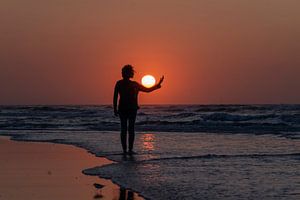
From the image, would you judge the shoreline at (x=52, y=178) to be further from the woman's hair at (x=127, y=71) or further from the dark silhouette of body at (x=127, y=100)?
the woman's hair at (x=127, y=71)

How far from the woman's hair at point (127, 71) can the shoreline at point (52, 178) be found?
1659mm

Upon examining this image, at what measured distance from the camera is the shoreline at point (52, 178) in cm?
625

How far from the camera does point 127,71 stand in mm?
10945

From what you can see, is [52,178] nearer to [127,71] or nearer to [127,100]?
[127,100]

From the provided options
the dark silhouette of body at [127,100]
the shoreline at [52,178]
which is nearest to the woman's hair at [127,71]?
the dark silhouette of body at [127,100]

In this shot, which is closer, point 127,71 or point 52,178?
point 52,178

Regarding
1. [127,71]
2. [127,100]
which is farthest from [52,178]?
[127,71]

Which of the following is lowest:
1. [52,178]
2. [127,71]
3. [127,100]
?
[52,178]

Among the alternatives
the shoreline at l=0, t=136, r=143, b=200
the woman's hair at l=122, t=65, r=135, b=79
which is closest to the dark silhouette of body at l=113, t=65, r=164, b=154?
the woman's hair at l=122, t=65, r=135, b=79

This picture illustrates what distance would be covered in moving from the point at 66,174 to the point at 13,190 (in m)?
1.50

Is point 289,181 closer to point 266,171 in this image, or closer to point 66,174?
point 266,171

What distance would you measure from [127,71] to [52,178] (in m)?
3.92

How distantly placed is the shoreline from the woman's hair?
166 cm

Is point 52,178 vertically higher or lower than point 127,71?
lower
